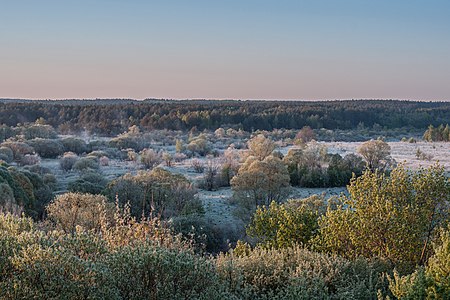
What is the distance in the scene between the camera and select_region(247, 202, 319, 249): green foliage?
13.3 meters

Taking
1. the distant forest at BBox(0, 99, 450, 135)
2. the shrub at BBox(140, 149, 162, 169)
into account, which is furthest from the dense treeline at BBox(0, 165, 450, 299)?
the distant forest at BBox(0, 99, 450, 135)

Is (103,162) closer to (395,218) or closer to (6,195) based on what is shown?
(6,195)

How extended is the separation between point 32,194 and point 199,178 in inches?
524

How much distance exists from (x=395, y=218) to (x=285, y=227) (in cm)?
331

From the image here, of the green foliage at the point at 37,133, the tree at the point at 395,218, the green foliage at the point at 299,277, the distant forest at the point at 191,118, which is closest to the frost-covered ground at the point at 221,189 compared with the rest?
the tree at the point at 395,218

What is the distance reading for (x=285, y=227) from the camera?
13.4m

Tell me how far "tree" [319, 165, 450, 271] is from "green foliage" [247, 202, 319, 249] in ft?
5.35

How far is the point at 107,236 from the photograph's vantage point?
27.7ft

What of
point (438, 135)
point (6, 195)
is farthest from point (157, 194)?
point (438, 135)

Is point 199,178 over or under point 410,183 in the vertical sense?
under

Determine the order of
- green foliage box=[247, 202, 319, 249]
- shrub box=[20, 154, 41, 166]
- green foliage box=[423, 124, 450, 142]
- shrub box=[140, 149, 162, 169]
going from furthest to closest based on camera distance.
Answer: green foliage box=[423, 124, 450, 142]
shrub box=[140, 149, 162, 169]
shrub box=[20, 154, 41, 166]
green foliage box=[247, 202, 319, 249]

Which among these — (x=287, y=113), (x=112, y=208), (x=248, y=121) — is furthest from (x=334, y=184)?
(x=287, y=113)

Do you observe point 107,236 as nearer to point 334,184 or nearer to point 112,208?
point 112,208

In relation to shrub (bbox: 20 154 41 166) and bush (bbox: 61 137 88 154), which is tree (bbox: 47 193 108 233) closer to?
shrub (bbox: 20 154 41 166)
